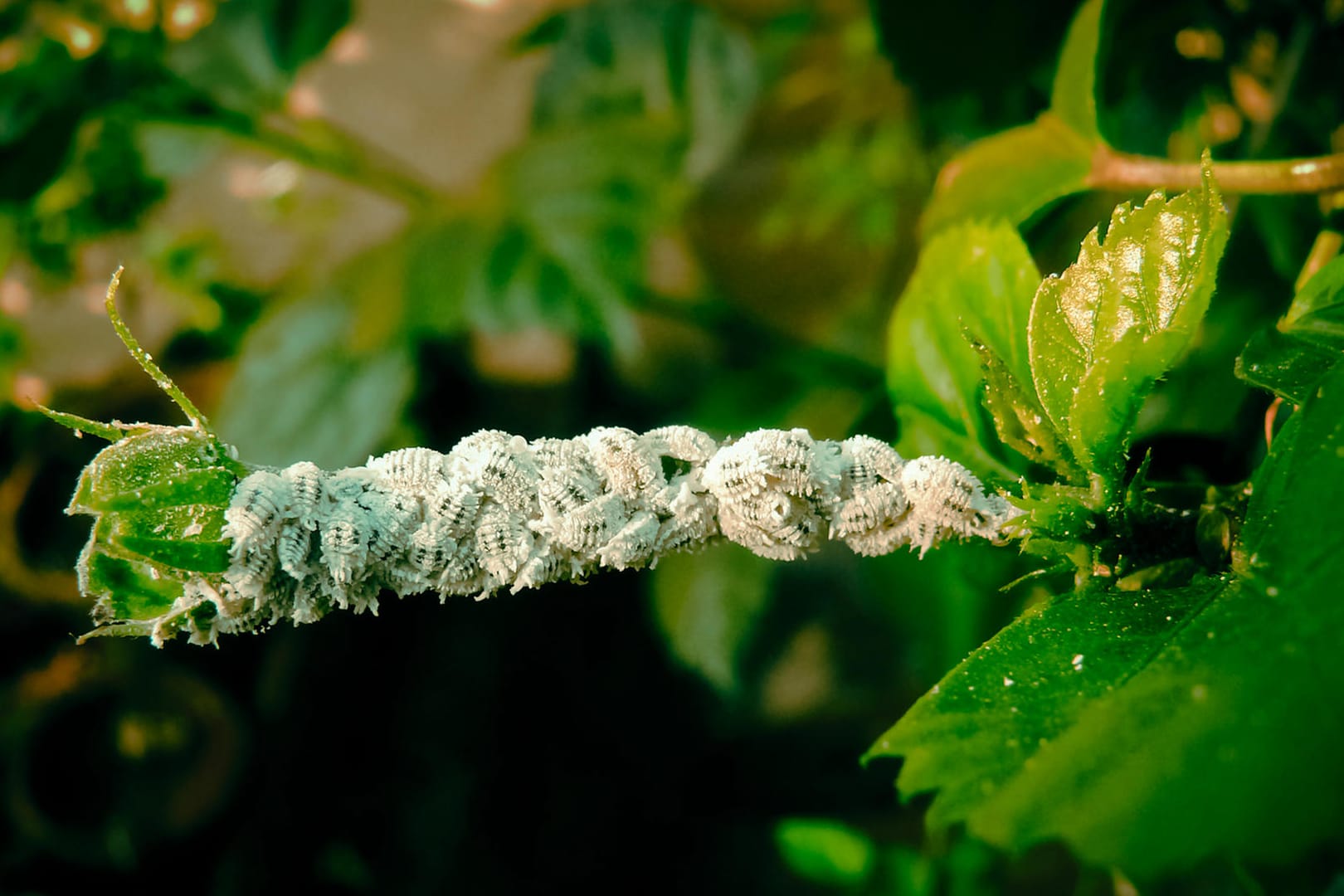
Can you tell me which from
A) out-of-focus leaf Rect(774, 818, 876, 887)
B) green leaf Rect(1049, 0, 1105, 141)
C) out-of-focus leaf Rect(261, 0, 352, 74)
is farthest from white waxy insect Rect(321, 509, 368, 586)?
out-of-focus leaf Rect(261, 0, 352, 74)

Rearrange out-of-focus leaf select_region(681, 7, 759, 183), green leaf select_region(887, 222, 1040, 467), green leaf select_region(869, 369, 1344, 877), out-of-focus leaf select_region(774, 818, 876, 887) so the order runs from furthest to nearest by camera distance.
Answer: out-of-focus leaf select_region(681, 7, 759, 183) < out-of-focus leaf select_region(774, 818, 876, 887) < green leaf select_region(887, 222, 1040, 467) < green leaf select_region(869, 369, 1344, 877)

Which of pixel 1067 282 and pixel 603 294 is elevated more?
pixel 603 294

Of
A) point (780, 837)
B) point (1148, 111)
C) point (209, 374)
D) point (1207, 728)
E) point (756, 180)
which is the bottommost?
point (780, 837)

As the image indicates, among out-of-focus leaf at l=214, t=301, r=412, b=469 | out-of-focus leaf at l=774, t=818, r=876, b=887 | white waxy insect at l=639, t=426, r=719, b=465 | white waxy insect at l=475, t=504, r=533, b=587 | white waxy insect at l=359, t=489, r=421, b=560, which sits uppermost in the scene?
out-of-focus leaf at l=214, t=301, r=412, b=469

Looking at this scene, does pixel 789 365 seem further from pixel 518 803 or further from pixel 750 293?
pixel 518 803

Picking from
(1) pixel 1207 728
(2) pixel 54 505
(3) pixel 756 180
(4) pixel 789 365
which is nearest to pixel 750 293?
(3) pixel 756 180

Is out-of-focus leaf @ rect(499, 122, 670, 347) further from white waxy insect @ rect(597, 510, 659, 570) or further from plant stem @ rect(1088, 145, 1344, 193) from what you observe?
white waxy insect @ rect(597, 510, 659, 570)

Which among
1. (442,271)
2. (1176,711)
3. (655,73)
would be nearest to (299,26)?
(442,271)

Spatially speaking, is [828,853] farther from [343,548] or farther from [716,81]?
[716,81]
